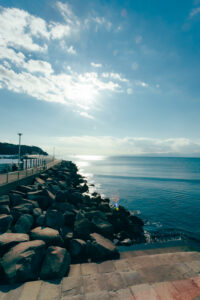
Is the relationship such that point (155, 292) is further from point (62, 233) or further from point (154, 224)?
point (154, 224)

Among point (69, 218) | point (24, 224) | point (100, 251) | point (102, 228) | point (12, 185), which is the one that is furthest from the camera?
point (12, 185)

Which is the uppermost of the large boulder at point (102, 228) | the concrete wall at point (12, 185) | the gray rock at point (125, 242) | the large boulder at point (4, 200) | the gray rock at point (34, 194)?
the concrete wall at point (12, 185)

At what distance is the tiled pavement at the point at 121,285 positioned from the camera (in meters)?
3.02

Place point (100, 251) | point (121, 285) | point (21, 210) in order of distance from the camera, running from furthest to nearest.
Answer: point (21, 210), point (100, 251), point (121, 285)

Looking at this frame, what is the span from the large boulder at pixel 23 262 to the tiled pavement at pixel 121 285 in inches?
7.7

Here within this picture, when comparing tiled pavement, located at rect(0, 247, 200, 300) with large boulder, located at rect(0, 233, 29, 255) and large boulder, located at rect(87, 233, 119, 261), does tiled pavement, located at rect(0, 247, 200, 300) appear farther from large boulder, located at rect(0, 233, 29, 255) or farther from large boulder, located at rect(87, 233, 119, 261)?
large boulder, located at rect(0, 233, 29, 255)

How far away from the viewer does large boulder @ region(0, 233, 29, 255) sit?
13.8ft

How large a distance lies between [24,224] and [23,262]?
7.14ft

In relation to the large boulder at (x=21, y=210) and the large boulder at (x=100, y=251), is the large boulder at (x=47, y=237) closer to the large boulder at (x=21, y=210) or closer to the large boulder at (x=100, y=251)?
the large boulder at (x=100, y=251)

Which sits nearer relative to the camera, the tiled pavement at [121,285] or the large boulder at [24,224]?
the tiled pavement at [121,285]

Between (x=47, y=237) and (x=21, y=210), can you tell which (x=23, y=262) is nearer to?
(x=47, y=237)

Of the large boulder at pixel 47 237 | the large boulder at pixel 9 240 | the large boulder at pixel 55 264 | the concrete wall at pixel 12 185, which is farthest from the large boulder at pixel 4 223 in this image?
the concrete wall at pixel 12 185

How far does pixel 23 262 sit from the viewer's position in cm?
364

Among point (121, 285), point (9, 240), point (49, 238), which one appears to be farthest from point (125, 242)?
point (9, 240)
